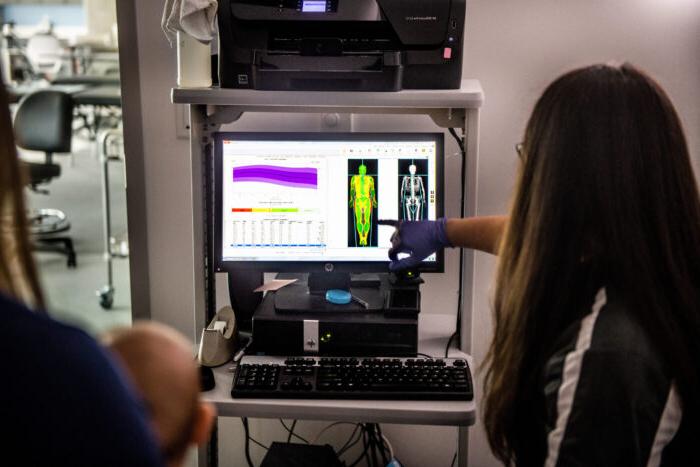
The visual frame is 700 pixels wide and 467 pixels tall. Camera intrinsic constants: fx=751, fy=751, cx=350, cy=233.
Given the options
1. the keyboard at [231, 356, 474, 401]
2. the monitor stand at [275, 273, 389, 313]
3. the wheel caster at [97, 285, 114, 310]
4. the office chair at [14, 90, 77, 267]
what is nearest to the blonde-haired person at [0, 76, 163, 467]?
the keyboard at [231, 356, 474, 401]

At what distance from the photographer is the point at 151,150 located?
211 cm

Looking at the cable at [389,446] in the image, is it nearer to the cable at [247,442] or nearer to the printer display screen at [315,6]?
the cable at [247,442]

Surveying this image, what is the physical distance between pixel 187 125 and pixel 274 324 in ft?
2.48

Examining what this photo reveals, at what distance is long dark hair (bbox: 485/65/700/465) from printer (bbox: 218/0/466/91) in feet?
1.81

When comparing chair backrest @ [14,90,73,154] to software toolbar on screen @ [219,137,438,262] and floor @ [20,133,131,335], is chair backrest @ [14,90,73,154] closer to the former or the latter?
floor @ [20,133,131,335]

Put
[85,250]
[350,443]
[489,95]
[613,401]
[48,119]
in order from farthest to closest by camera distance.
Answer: [85,250]
[48,119]
[350,443]
[489,95]
[613,401]

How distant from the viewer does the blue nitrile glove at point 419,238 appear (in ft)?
5.30

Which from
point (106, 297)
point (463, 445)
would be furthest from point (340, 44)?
point (106, 297)

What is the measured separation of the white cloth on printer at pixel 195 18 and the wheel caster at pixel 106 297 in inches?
91.7

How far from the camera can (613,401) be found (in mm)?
987

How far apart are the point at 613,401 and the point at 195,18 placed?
3.79 ft

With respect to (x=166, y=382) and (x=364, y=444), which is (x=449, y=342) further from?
(x=166, y=382)

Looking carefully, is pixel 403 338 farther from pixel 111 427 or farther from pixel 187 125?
pixel 111 427

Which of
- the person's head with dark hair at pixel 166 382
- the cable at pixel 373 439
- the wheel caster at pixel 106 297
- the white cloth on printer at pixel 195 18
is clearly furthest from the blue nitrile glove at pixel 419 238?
the wheel caster at pixel 106 297
